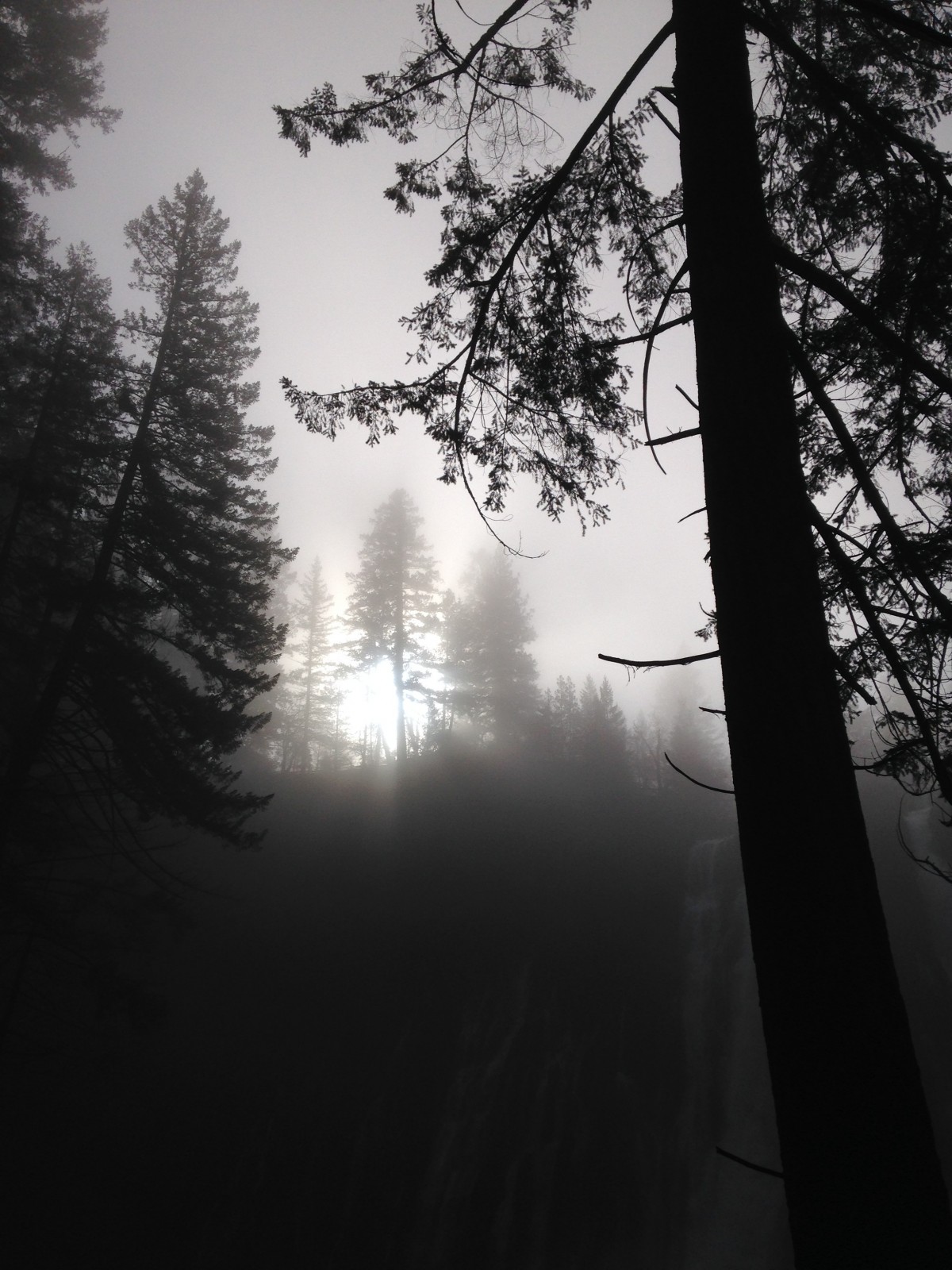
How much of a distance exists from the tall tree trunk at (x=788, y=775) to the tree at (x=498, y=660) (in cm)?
3201

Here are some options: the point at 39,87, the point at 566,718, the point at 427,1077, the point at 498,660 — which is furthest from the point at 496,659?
the point at 39,87

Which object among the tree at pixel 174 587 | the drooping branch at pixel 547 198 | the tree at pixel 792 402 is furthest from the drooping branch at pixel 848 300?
the tree at pixel 174 587

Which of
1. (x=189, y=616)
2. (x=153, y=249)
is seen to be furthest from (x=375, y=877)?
(x=153, y=249)

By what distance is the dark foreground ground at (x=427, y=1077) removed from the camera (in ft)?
41.0

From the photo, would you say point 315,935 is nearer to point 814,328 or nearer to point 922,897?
point 814,328

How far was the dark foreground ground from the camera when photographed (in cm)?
1249

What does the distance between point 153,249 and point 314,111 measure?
11315 mm

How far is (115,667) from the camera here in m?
9.32

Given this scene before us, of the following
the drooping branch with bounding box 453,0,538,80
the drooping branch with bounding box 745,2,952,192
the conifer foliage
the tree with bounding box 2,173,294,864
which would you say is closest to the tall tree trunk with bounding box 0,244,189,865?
the tree with bounding box 2,173,294,864

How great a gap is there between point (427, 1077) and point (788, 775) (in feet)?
59.5

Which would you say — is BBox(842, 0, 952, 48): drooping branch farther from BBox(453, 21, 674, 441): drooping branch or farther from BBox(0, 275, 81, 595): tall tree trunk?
BBox(0, 275, 81, 595): tall tree trunk

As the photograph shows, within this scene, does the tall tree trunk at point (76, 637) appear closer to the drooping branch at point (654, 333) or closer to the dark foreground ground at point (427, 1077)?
the dark foreground ground at point (427, 1077)

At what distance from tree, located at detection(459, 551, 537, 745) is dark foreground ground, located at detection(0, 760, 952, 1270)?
11241 mm

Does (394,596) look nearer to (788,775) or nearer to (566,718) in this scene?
(566,718)
